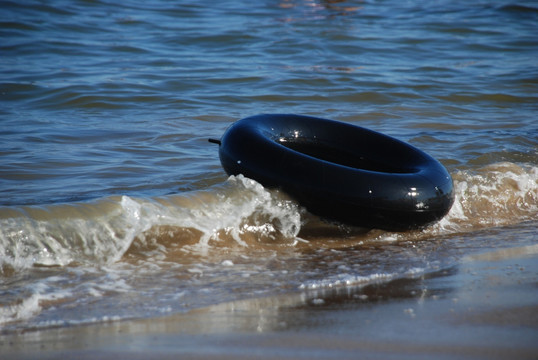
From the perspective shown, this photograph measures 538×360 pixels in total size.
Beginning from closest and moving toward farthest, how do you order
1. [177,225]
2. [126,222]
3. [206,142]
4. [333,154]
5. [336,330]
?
[336,330] → [126,222] → [177,225] → [333,154] → [206,142]

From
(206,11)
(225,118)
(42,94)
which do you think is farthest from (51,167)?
(206,11)

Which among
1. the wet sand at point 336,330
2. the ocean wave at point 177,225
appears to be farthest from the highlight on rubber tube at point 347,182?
the wet sand at point 336,330

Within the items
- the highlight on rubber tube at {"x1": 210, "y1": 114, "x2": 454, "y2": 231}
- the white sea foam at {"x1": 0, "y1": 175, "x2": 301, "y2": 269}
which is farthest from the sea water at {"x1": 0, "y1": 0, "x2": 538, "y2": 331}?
the highlight on rubber tube at {"x1": 210, "y1": 114, "x2": 454, "y2": 231}

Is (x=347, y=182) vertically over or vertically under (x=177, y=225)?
over

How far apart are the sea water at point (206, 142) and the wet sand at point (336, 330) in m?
0.15

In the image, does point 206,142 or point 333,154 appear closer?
point 333,154

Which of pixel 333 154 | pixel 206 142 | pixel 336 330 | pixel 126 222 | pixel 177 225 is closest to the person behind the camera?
pixel 336 330

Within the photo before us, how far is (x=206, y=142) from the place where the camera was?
22.5 feet

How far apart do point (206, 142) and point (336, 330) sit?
441 cm

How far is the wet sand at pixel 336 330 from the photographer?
2436 millimetres

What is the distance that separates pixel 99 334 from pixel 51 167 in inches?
135

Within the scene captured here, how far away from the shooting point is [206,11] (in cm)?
1597

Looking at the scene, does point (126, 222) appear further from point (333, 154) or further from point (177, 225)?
point (333, 154)

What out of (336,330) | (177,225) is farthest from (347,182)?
(336,330)
